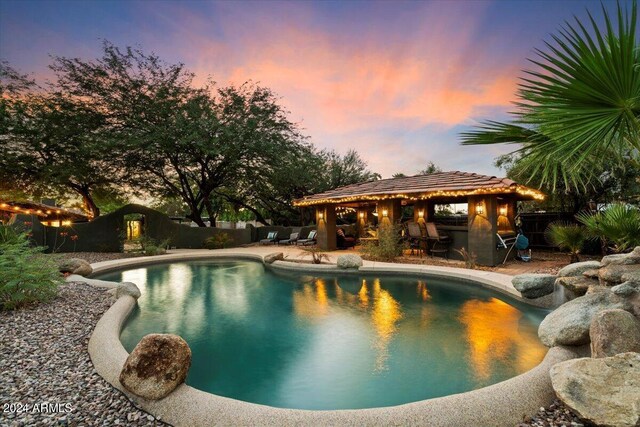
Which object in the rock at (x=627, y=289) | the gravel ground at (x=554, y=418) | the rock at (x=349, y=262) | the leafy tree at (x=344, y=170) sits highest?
the leafy tree at (x=344, y=170)

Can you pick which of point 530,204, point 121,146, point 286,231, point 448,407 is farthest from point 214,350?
point 530,204

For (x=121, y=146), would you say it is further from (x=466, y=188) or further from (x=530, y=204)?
(x=530, y=204)

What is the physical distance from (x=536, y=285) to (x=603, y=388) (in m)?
4.48

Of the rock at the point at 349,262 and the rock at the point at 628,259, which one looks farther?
the rock at the point at 349,262

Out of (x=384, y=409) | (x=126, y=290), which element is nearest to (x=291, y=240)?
(x=126, y=290)

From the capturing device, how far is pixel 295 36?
35.1 feet

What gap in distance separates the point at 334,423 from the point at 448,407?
91 centimetres

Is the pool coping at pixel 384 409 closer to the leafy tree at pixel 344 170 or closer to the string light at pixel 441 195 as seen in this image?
the string light at pixel 441 195

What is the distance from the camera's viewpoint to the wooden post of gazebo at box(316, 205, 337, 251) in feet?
Answer: 50.0

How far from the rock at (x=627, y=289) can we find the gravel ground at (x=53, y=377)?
5069 mm

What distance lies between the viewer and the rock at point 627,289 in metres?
3.70

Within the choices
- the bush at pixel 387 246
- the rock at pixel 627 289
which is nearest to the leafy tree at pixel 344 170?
the bush at pixel 387 246

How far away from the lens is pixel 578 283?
17.4ft

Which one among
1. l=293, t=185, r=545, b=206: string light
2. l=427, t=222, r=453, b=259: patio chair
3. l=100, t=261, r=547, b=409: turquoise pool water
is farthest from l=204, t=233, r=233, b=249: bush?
l=427, t=222, r=453, b=259: patio chair
